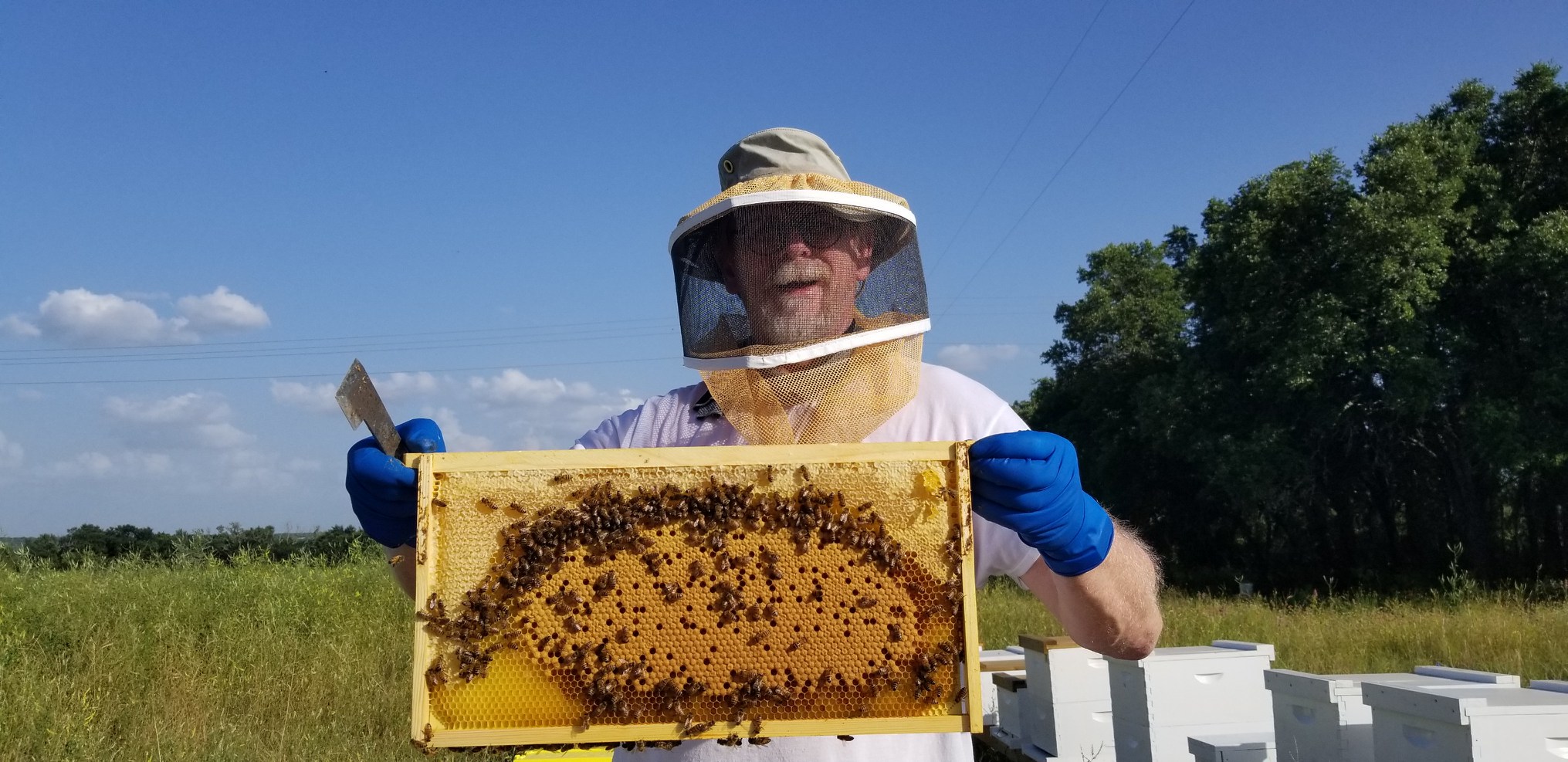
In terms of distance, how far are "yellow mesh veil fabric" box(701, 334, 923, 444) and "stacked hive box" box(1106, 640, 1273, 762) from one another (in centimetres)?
460

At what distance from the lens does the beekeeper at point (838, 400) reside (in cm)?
243

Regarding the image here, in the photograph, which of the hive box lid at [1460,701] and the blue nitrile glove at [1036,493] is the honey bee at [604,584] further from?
the hive box lid at [1460,701]

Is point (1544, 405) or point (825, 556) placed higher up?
point (1544, 405)

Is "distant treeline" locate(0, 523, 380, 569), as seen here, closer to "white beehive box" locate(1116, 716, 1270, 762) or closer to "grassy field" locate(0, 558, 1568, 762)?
"grassy field" locate(0, 558, 1568, 762)

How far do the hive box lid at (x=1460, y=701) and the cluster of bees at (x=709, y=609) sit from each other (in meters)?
3.28

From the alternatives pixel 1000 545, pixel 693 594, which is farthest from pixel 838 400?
pixel 693 594

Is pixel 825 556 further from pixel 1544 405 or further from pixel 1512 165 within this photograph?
pixel 1512 165

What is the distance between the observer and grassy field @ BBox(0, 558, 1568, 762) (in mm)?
7555

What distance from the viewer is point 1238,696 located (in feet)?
22.2

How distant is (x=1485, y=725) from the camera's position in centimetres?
430

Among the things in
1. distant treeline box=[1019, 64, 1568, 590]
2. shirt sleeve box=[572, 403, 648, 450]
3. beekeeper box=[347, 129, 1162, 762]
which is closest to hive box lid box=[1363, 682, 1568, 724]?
beekeeper box=[347, 129, 1162, 762]

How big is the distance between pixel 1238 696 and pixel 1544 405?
16373mm

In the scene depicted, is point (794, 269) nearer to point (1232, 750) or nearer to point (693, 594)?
point (693, 594)

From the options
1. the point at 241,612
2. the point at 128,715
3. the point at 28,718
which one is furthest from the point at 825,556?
the point at 241,612
